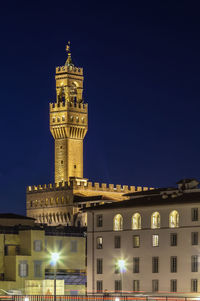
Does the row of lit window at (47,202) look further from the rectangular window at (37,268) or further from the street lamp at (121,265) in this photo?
the street lamp at (121,265)

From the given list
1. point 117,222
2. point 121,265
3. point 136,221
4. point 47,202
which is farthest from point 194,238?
point 47,202

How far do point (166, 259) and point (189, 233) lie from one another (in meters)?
4.09

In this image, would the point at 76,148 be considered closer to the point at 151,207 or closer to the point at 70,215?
the point at 70,215

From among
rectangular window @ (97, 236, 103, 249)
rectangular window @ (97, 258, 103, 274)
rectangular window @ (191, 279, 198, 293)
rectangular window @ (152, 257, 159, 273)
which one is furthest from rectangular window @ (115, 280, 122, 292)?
rectangular window @ (191, 279, 198, 293)

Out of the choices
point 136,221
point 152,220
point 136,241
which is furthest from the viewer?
point 136,221

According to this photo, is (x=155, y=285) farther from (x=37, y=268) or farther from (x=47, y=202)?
(x=47, y=202)

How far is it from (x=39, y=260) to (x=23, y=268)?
11.6 feet

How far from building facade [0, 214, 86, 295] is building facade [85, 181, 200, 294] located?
220 inches

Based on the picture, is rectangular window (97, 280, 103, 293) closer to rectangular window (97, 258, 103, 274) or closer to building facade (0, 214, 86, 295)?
rectangular window (97, 258, 103, 274)

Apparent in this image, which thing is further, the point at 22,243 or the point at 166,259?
the point at 22,243

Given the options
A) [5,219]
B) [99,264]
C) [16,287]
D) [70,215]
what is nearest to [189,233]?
[99,264]

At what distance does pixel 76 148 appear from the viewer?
19350 cm

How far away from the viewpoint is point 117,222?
124625 mm

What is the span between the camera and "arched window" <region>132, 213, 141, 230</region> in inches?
4811
